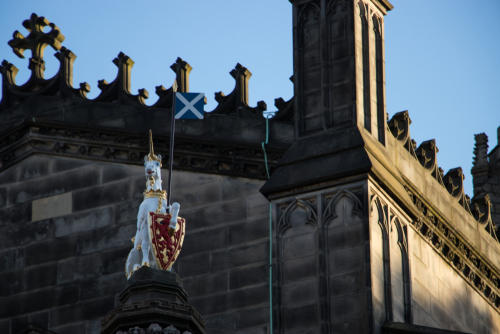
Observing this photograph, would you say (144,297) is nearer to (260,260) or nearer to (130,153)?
(260,260)

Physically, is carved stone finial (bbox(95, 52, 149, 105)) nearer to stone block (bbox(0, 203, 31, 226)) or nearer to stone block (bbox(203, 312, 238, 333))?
stone block (bbox(0, 203, 31, 226))

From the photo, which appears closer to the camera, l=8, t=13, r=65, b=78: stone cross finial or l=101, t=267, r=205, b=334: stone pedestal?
l=101, t=267, r=205, b=334: stone pedestal

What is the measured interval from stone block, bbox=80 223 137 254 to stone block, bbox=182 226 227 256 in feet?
3.83

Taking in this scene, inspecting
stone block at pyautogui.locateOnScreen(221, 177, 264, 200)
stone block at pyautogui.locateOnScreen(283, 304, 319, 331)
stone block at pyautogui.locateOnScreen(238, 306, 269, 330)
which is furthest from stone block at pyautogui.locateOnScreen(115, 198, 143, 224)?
stone block at pyautogui.locateOnScreen(283, 304, 319, 331)

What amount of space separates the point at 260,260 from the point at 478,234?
5.67m

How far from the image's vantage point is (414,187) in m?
23.6

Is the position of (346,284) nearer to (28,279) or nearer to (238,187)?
(238,187)

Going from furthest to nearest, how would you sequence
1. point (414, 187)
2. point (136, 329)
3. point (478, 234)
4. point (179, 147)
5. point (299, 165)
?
1. point (478, 234)
2. point (179, 147)
3. point (414, 187)
4. point (299, 165)
5. point (136, 329)

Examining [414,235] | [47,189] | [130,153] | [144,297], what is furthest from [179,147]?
[144,297]

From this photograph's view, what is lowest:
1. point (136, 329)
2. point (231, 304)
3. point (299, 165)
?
point (136, 329)

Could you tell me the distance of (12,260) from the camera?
1022 inches

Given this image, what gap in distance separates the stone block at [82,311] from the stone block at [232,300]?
1.80m

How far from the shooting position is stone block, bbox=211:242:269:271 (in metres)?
23.4

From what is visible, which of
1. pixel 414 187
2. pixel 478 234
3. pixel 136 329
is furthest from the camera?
pixel 478 234
